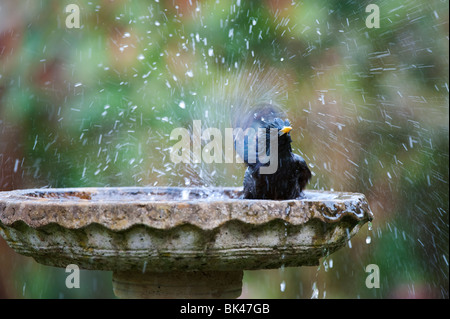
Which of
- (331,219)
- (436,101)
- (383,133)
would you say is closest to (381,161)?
(383,133)

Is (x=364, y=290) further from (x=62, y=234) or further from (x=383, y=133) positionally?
(x=62, y=234)

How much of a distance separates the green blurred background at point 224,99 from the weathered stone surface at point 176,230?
189cm

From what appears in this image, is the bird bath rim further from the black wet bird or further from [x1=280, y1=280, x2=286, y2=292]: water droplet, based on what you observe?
[x1=280, y1=280, x2=286, y2=292]: water droplet

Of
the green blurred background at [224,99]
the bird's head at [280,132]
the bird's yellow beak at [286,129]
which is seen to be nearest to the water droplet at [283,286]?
the green blurred background at [224,99]

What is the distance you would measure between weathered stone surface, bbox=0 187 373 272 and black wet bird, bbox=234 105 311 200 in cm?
37

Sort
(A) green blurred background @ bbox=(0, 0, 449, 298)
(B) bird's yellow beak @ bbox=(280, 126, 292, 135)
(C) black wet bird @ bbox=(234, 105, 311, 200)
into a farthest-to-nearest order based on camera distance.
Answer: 1. (A) green blurred background @ bbox=(0, 0, 449, 298)
2. (C) black wet bird @ bbox=(234, 105, 311, 200)
3. (B) bird's yellow beak @ bbox=(280, 126, 292, 135)

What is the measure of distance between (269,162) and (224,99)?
5.41 ft

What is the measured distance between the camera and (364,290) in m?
3.84

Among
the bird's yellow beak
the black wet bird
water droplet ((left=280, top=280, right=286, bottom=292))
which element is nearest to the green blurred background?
water droplet ((left=280, top=280, right=286, bottom=292))

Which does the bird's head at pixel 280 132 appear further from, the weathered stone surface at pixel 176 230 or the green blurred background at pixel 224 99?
the green blurred background at pixel 224 99

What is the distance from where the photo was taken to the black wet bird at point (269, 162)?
78.3 inches

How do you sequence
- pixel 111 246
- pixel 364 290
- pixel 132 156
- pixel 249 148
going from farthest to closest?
1. pixel 364 290
2. pixel 132 156
3. pixel 249 148
4. pixel 111 246

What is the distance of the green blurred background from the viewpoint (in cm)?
351

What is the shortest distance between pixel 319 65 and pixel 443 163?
98 cm
